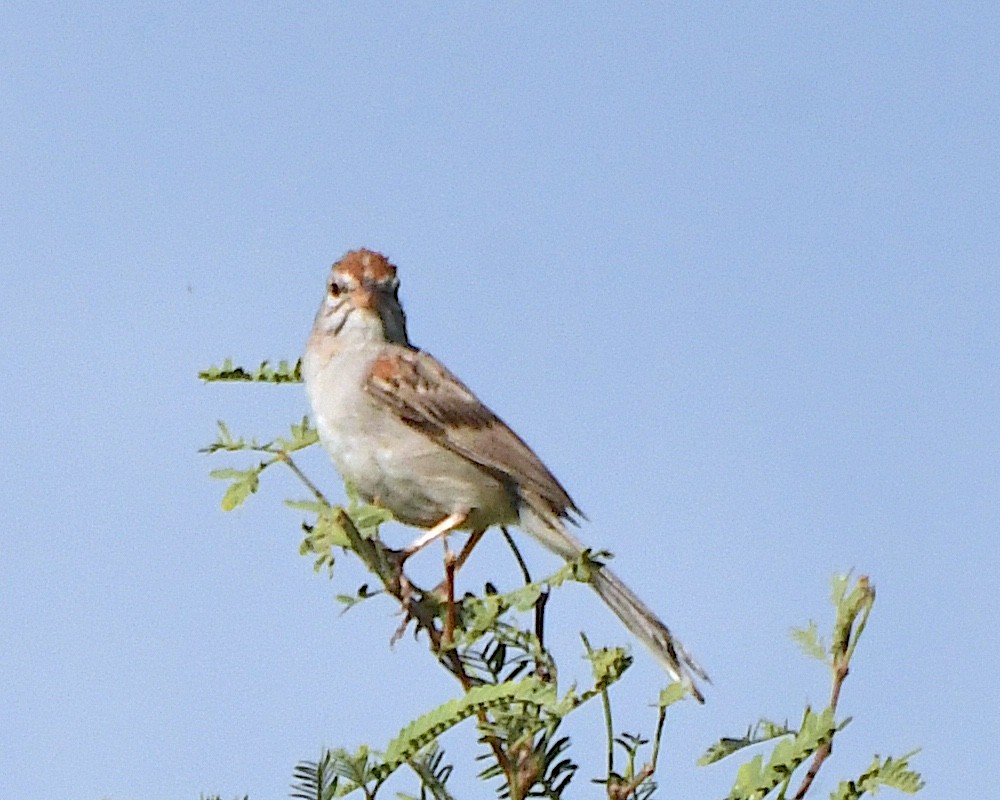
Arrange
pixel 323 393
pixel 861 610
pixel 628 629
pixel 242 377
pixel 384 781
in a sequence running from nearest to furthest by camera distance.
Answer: pixel 384 781
pixel 861 610
pixel 242 377
pixel 628 629
pixel 323 393

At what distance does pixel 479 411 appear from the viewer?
20.5 feet

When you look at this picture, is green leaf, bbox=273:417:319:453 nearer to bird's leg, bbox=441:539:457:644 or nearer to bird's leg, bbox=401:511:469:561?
bird's leg, bbox=441:539:457:644

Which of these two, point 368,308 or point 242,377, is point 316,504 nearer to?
point 242,377

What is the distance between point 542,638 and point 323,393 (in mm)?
3120

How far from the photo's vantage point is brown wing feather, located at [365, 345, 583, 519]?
5.79 meters

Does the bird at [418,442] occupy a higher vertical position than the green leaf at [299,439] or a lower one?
higher

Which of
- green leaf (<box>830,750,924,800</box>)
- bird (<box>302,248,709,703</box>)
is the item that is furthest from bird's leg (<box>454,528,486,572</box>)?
green leaf (<box>830,750,924,800</box>)

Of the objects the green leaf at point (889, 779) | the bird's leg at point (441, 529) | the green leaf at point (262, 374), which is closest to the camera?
the green leaf at point (889, 779)

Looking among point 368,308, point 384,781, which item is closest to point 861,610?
point 384,781

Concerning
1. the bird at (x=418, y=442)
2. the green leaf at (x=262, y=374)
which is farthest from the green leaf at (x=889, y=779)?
the bird at (x=418, y=442)

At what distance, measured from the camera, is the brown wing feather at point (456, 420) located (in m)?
5.79

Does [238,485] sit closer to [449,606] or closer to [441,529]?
[449,606]

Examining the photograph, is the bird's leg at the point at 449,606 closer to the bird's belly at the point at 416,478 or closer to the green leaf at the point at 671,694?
the green leaf at the point at 671,694

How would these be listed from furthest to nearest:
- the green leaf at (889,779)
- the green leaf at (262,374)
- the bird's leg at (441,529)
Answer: the bird's leg at (441,529), the green leaf at (262,374), the green leaf at (889,779)
